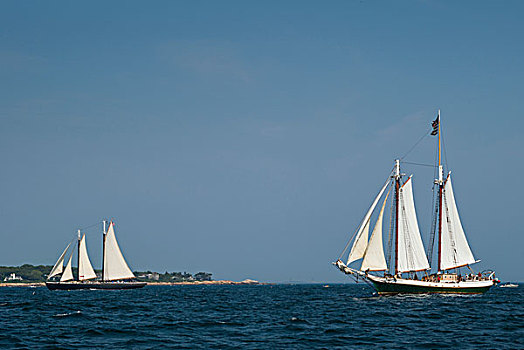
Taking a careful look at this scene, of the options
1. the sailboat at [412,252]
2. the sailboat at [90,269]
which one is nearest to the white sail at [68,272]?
the sailboat at [90,269]

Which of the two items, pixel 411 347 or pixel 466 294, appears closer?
pixel 411 347

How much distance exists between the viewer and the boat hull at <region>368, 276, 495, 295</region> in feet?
249

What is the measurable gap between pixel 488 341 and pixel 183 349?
57.2ft

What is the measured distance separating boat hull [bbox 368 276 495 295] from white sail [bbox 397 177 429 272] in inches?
131

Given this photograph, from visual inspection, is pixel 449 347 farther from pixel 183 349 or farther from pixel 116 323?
pixel 116 323

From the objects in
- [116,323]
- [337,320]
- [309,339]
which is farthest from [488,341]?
[116,323]

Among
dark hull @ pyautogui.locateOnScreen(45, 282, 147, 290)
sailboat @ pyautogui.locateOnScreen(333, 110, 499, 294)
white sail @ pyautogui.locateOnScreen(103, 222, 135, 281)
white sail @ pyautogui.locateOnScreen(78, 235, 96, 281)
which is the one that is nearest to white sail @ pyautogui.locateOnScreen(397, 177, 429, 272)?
sailboat @ pyautogui.locateOnScreen(333, 110, 499, 294)

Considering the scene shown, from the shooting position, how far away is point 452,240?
8112cm

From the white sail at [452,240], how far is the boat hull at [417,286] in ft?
12.2

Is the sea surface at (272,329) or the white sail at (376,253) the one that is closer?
the sea surface at (272,329)

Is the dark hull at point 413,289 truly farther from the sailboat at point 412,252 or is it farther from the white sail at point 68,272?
the white sail at point 68,272

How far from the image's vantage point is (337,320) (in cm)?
4622

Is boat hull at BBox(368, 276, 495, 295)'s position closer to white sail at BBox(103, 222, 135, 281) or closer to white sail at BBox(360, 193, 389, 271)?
white sail at BBox(360, 193, 389, 271)

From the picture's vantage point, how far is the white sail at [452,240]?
80.7m
